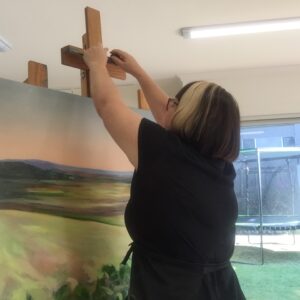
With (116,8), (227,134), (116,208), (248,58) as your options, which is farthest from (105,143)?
(248,58)

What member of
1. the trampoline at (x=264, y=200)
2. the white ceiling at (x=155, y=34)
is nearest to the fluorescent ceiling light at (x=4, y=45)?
the white ceiling at (x=155, y=34)

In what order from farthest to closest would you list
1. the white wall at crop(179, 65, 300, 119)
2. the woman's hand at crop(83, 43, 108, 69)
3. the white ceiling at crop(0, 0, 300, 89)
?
the white wall at crop(179, 65, 300, 119), the white ceiling at crop(0, 0, 300, 89), the woman's hand at crop(83, 43, 108, 69)

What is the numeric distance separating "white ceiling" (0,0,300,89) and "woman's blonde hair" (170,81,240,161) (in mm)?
1525

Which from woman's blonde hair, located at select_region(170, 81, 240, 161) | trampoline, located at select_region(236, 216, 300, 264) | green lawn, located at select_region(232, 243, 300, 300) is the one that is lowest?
green lawn, located at select_region(232, 243, 300, 300)

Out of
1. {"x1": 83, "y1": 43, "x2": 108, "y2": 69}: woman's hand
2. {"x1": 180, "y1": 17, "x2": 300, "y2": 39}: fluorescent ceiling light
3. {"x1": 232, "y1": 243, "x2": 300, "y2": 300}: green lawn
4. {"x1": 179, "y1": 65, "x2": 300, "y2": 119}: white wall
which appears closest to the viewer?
{"x1": 83, "y1": 43, "x2": 108, "y2": 69}: woman's hand

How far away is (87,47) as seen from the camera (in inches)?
44.4

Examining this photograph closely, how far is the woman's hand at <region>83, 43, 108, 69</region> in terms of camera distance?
103 cm

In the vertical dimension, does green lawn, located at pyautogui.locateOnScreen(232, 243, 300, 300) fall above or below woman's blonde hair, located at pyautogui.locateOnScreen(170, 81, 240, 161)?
below

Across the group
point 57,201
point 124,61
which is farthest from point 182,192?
point 124,61

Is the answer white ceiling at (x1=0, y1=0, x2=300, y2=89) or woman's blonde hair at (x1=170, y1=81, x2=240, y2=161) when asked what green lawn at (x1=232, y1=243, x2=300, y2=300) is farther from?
woman's blonde hair at (x1=170, y1=81, x2=240, y2=161)

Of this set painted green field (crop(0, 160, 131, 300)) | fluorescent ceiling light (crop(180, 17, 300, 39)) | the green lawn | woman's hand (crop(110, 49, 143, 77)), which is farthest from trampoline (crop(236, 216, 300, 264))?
woman's hand (crop(110, 49, 143, 77))

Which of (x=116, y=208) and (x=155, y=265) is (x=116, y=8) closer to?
(x=116, y=208)

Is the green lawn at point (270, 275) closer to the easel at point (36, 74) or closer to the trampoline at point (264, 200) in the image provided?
the trampoline at point (264, 200)

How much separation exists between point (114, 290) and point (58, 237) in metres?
0.25
